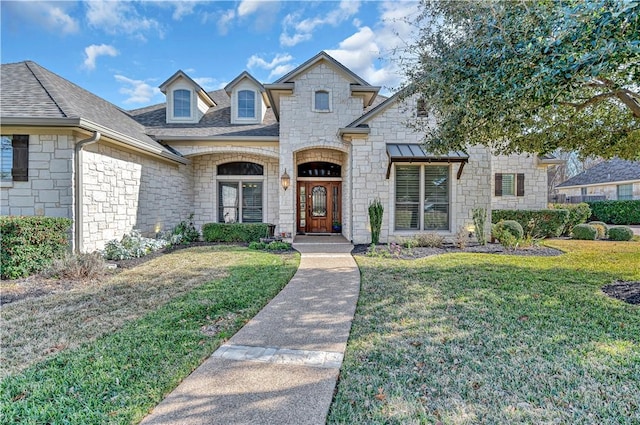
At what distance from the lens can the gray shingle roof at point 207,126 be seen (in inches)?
482

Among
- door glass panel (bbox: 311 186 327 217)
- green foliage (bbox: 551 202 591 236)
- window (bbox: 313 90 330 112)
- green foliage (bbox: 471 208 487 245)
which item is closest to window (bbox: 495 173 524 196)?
green foliage (bbox: 551 202 591 236)

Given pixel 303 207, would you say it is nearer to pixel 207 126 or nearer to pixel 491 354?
pixel 207 126

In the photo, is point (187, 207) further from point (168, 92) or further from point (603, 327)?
point (603, 327)

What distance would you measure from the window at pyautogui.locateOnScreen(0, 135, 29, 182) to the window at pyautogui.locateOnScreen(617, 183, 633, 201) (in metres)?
32.7

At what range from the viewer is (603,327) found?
3.83 metres

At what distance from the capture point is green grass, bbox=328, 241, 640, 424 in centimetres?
235

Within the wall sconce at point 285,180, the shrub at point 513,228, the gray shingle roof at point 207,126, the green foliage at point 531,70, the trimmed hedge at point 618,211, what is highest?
the gray shingle roof at point 207,126

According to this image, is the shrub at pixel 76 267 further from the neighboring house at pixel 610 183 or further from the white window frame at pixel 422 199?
the neighboring house at pixel 610 183

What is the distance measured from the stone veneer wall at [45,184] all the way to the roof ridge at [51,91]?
59 cm

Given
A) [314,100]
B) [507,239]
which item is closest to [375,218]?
[507,239]

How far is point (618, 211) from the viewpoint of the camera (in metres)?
18.9

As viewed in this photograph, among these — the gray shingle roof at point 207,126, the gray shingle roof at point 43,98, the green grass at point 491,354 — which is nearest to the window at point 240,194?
the gray shingle roof at point 207,126

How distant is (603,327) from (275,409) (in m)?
4.23

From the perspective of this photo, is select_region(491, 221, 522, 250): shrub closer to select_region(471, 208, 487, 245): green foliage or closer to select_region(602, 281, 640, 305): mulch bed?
select_region(471, 208, 487, 245): green foliage
